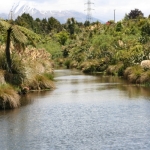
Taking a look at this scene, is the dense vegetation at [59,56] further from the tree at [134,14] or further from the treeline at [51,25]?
the treeline at [51,25]

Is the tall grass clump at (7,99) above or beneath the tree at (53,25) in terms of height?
beneath

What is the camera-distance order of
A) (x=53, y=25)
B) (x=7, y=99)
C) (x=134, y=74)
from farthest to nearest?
(x=53, y=25) → (x=134, y=74) → (x=7, y=99)

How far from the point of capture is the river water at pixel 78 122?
20703 millimetres

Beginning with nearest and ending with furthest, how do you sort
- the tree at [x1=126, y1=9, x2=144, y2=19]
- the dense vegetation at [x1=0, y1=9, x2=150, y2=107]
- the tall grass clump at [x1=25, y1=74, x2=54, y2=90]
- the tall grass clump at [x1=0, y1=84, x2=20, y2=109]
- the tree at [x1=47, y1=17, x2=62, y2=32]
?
the tall grass clump at [x1=0, y1=84, x2=20, y2=109] → the dense vegetation at [x1=0, y1=9, x2=150, y2=107] → the tall grass clump at [x1=25, y1=74, x2=54, y2=90] → the tree at [x1=126, y1=9, x2=144, y2=19] → the tree at [x1=47, y1=17, x2=62, y2=32]

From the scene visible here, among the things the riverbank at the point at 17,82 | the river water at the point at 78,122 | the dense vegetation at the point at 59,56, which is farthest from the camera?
the dense vegetation at the point at 59,56

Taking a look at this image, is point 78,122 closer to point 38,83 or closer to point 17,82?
point 17,82

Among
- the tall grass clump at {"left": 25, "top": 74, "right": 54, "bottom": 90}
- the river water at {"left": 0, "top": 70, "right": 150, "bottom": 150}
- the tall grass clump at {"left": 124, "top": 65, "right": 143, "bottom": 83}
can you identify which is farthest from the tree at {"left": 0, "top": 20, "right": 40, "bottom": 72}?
the tall grass clump at {"left": 124, "top": 65, "right": 143, "bottom": 83}

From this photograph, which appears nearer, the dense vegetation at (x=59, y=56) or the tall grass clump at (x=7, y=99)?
the tall grass clump at (x=7, y=99)

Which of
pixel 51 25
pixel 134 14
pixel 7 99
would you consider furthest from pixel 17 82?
pixel 51 25

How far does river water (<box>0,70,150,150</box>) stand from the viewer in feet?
67.9

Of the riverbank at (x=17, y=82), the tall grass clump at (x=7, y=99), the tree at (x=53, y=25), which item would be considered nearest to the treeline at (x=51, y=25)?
the tree at (x=53, y=25)

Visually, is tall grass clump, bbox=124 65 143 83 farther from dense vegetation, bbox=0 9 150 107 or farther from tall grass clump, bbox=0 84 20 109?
tall grass clump, bbox=0 84 20 109

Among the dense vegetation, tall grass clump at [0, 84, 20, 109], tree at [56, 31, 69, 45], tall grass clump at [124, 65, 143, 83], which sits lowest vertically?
tall grass clump at [0, 84, 20, 109]

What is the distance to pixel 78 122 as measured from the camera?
25.6m
